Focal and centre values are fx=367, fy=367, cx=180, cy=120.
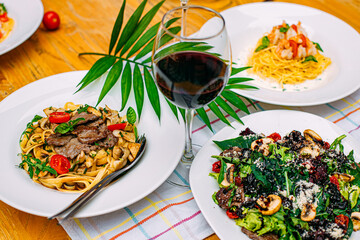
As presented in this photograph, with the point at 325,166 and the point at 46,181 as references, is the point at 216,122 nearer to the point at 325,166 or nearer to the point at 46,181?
the point at 325,166

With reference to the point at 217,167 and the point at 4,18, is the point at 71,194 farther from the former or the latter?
the point at 4,18

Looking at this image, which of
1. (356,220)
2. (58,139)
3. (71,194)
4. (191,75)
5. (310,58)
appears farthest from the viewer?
(310,58)

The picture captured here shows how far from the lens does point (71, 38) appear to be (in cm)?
286

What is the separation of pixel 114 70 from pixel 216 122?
0.68 m

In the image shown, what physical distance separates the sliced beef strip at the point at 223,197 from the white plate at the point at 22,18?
1.72 meters

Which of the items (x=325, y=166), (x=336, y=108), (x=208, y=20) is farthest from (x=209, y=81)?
(x=336, y=108)

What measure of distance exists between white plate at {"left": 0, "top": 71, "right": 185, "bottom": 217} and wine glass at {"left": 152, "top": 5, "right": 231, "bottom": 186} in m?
0.34

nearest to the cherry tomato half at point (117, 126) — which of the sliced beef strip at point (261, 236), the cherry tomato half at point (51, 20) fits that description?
the sliced beef strip at point (261, 236)

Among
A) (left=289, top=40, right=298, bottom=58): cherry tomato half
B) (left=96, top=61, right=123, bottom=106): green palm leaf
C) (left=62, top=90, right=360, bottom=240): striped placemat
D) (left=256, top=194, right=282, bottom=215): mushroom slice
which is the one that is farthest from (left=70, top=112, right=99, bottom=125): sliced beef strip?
(left=289, top=40, right=298, bottom=58): cherry tomato half

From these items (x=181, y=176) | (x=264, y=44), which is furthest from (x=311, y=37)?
(x=181, y=176)

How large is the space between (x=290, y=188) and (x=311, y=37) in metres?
1.61

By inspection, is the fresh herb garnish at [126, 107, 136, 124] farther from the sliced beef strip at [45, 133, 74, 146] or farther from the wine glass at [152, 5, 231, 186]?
Answer: the wine glass at [152, 5, 231, 186]

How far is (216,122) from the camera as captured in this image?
2.22 metres

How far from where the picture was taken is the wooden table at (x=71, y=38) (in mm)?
2570
